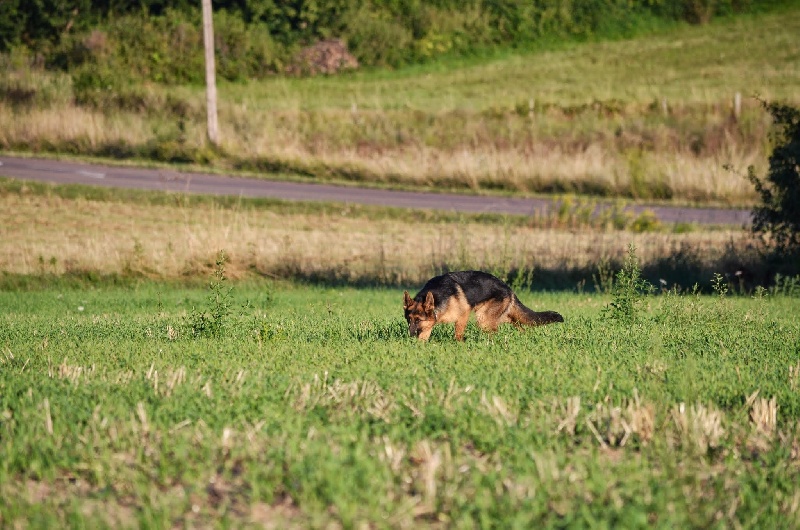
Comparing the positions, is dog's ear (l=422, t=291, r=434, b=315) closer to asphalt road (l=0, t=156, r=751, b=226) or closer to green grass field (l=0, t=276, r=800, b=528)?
green grass field (l=0, t=276, r=800, b=528)

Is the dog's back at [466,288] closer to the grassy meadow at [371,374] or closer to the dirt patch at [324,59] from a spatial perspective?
the grassy meadow at [371,374]

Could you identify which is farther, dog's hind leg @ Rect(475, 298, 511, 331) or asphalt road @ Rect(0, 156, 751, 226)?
asphalt road @ Rect(0, 156, 751, 226)

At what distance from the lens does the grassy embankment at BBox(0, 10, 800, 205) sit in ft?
108

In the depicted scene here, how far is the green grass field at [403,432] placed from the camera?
5.03m

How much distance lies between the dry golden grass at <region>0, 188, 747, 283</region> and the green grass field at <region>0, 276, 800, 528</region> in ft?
28.1

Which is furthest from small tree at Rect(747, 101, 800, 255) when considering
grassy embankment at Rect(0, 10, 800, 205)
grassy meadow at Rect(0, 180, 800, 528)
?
grassy embankment at Rect(0, 10, 800, 205)

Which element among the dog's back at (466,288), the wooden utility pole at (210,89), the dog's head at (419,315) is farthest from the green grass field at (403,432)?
the wooden utility pole at (210,89)

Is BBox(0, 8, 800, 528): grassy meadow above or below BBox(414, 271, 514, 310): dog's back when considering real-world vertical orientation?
below

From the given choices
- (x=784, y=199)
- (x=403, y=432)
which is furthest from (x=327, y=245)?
(x=403, y=432)

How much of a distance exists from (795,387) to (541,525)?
325 centimetres

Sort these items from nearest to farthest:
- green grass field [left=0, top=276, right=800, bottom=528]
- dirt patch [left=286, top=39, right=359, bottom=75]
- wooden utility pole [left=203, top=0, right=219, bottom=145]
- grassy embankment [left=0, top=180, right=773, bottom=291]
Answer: green grass field [left=0, top=276, right=800, bottom=528] < grassy embankment [left=0, top=180, right=773, bottom=291] < wooden utility pole [left=203, top=0, right=219, bottom=145] < dirt patch [left=286, top=39, right=359, bottom=75]

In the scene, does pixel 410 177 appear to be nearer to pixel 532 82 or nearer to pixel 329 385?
pixel 532 82

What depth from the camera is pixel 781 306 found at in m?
14.2

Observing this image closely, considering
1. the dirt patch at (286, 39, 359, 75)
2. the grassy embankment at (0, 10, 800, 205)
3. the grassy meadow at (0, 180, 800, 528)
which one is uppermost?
the dirt patch at (286, 39, 359, 75)
